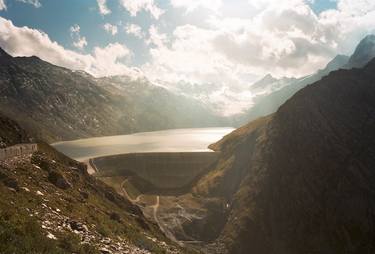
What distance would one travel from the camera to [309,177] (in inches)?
4560

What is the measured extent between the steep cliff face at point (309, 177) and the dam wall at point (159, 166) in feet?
30.0

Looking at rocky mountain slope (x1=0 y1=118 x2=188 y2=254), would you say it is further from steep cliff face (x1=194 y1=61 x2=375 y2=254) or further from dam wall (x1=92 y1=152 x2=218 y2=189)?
dam wall (x1=92 y1=152 x2=218 y2=189)

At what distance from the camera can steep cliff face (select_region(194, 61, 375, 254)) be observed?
101 meters

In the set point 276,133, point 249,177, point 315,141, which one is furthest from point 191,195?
point 315,141

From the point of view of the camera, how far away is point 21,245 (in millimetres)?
19188

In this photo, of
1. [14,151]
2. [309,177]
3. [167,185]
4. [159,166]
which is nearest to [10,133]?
[14,151]

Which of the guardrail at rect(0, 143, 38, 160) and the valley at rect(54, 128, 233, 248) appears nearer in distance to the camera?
the guardrail at rect(0, 143, 38, 160)

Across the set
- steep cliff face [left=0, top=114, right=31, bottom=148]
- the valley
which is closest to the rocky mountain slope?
steep cliff face [left=0, top=114, right=31, bottom=148]

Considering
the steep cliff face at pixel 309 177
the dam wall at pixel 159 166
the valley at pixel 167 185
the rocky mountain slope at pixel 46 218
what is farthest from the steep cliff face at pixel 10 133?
the steep cliff face at pixel 309 177

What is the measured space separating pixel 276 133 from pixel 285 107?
15.5m

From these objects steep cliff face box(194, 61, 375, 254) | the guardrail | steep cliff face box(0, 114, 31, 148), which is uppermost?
steep cliff face box(0, 114, 31, 148)

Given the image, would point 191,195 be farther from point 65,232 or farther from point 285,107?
point 65,232

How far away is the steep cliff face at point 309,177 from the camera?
101m

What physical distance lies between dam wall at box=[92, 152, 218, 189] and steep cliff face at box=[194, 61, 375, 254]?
915 centimetres
